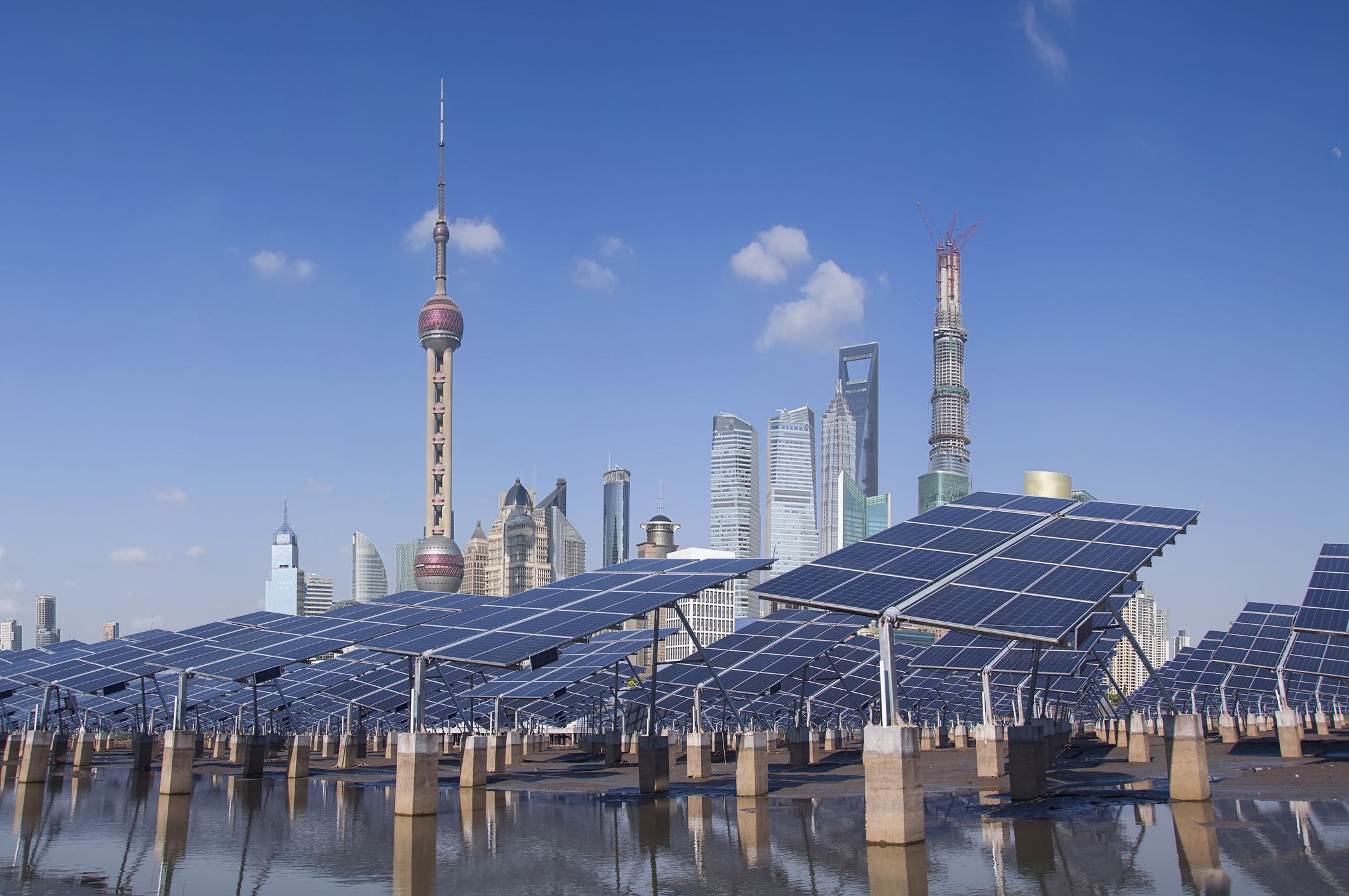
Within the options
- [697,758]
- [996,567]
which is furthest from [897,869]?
[697,758]

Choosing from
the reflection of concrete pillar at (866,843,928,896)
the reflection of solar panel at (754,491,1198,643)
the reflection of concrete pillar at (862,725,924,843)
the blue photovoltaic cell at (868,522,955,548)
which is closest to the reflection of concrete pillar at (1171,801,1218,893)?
the reflection of concrete pillar at (866,843,928,896)

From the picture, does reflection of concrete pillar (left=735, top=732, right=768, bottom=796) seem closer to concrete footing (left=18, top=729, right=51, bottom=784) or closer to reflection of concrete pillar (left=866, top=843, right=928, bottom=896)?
reflection of concrete pillar (left=866, top=843, right=928, bottom=896)

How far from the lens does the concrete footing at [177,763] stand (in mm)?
50031

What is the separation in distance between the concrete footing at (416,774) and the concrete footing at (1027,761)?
20.6m

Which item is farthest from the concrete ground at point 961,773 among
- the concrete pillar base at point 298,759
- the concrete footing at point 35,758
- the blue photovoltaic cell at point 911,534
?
the concrete footing at point 35,758

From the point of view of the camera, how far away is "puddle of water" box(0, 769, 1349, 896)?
1011 inches

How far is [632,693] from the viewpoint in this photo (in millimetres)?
102000

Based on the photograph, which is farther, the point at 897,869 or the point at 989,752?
the point at 989,752

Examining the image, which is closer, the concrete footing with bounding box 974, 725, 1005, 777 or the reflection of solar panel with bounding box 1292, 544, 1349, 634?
the reflection of solar panel with bounding box 1292, 544, 1349, 634

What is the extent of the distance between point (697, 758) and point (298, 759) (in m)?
22.9

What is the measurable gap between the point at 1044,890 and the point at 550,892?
1118cm

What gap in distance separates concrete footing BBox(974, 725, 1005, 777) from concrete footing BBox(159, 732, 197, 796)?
1504 inches

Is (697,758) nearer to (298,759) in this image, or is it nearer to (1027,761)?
(1027,761)

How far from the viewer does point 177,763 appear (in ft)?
165
